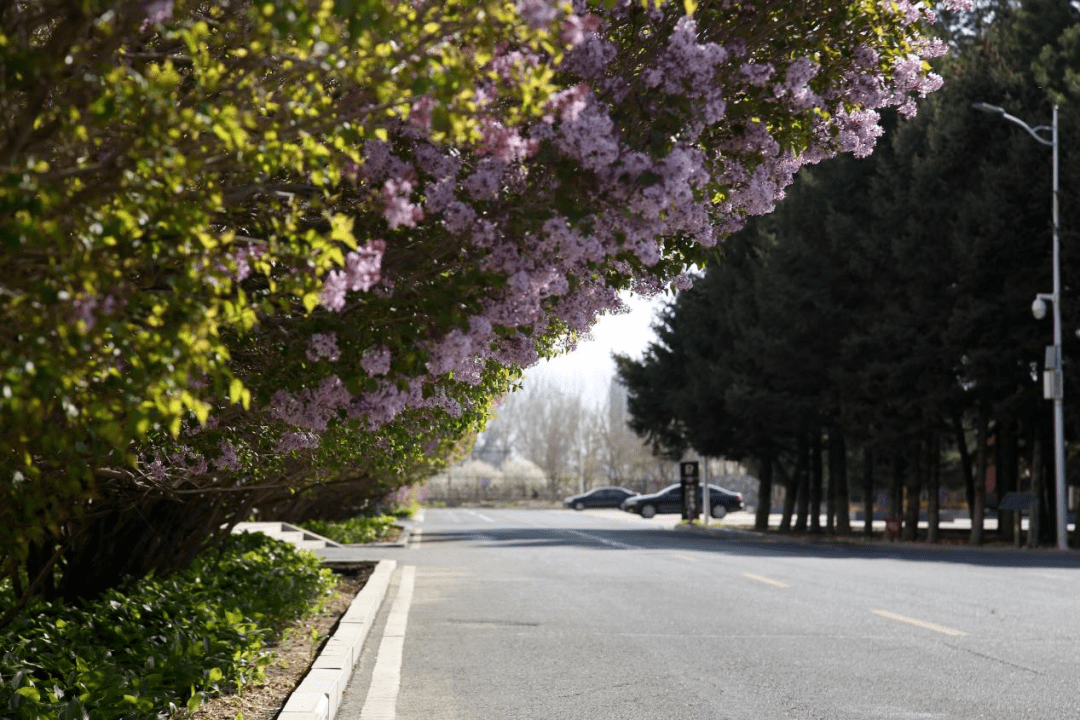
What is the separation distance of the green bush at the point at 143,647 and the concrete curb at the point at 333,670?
0.42 metres

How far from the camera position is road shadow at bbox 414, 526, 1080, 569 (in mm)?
27172

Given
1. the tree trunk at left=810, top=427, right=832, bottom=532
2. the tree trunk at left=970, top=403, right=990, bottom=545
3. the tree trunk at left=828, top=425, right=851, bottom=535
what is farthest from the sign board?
the tree trunk at left=810, top=427, right=832, bottom=532

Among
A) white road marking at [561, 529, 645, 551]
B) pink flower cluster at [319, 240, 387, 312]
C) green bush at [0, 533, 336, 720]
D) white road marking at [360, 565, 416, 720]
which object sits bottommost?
white road marking at [360, 565, 416, 720]

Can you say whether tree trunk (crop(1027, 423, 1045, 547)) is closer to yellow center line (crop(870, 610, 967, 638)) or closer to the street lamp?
the street lamp

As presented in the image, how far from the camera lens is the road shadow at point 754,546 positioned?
89.1ft

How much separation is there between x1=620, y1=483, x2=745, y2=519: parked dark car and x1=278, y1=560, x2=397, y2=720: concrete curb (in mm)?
47558

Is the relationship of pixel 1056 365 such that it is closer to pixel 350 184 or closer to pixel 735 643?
pixel 735 643

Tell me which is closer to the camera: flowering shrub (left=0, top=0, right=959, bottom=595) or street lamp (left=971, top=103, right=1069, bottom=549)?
flowering shrub (left=0, top=0, right=959, bottom=595)

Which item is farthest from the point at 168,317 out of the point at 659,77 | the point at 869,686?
the point at 869,686

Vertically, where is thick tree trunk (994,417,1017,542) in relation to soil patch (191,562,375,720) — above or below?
above

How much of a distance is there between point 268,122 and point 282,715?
13.7 feet

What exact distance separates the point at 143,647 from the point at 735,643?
5.74 metres

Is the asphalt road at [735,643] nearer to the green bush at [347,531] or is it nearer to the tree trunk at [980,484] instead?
the green bush at [347,531]

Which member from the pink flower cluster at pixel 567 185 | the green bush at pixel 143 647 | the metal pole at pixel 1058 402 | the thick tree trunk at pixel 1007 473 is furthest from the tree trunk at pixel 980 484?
the pink flower cluster at pixel 567 185
